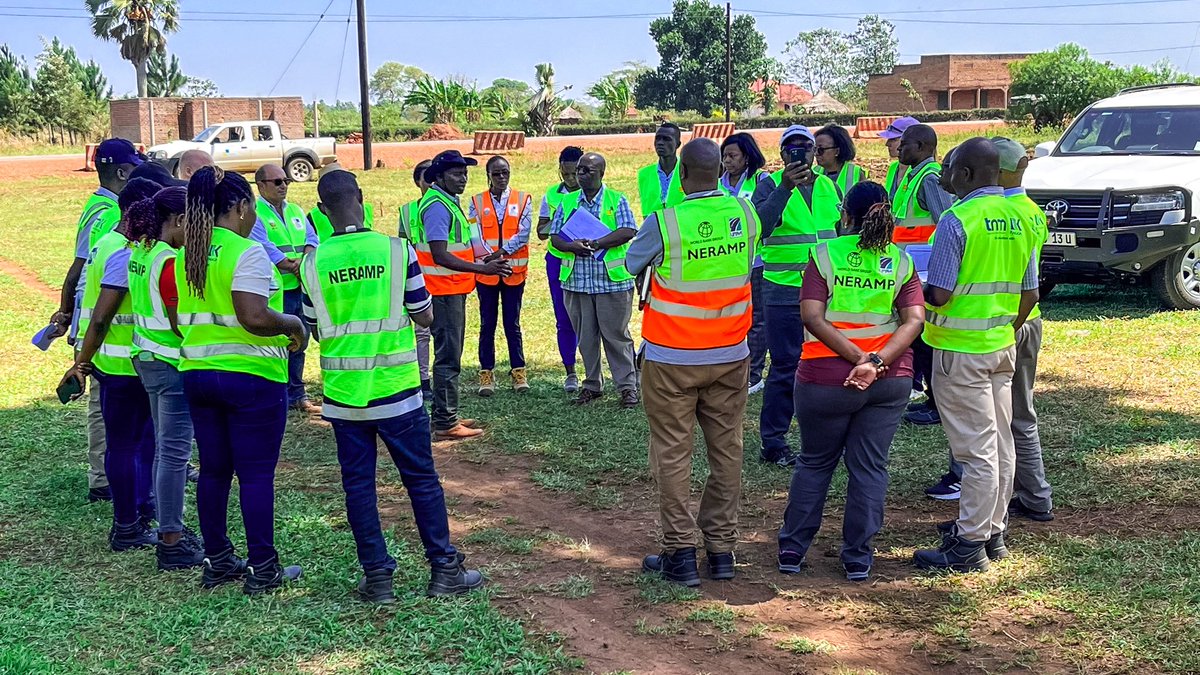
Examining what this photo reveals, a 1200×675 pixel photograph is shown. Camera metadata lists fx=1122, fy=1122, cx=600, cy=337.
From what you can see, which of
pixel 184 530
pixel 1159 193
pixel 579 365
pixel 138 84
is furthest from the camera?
pixel 138 84

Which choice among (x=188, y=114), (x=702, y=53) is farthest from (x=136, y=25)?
(x=702, y=53)

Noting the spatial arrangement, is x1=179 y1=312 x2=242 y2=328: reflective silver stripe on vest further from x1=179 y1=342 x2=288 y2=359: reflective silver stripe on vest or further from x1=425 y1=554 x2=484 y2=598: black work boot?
x1=425 y1=554 x2=484 y2=598: black work boot

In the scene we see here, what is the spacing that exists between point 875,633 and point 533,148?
33493mm

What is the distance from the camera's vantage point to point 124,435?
18.7ft

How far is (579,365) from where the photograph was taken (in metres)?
10.1

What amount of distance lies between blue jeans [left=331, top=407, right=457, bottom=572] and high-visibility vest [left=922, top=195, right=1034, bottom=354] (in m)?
2.41

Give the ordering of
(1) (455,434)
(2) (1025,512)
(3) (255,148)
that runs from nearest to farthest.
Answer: (2) (1025,512) < (1) (455,434) < (3) (255,148)

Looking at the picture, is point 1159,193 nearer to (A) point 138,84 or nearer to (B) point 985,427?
(B) point 985,427

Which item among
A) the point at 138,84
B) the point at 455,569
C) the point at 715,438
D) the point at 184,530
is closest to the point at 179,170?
the point at 184,530

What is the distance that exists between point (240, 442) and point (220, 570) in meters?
0.73

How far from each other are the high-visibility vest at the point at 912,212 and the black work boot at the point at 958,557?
8.73 ft

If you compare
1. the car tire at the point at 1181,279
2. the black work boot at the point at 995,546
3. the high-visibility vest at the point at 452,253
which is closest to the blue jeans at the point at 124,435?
the high-visibility vest at the point at 452,253

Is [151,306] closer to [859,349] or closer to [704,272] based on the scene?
[704,272]

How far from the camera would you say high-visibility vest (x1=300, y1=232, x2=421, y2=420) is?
4.67m
